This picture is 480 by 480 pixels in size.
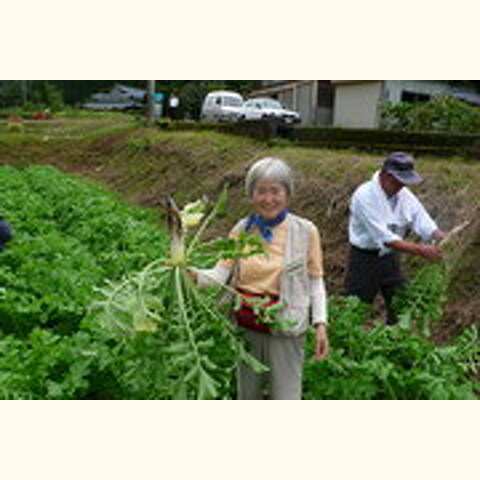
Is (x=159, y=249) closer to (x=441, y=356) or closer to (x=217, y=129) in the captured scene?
(x=441, y=356)

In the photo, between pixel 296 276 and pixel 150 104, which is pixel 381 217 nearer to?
pixel 296 276

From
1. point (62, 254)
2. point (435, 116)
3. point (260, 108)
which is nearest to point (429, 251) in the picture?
point (62, 254)

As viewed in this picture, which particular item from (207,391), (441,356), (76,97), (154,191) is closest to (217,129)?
(154,191)

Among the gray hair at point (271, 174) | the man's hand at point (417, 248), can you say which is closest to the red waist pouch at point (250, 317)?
the gray hair at point (271, 174)

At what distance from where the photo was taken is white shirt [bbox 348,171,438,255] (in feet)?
12.9

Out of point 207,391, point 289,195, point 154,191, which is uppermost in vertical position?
point 289,195

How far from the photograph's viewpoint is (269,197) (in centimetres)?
250

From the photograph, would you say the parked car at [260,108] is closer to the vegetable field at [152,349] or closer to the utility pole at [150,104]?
the utility pole at [150,104]

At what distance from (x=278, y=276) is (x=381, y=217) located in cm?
172

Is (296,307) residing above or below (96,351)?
above

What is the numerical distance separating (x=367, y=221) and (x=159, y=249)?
354cm

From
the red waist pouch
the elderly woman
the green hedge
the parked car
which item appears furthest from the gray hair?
the parked car

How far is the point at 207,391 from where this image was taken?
234 cm

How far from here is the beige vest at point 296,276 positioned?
2.51 metres
